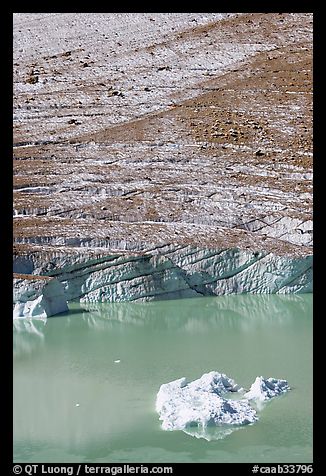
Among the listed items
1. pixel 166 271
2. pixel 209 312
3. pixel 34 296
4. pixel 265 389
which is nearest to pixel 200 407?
pixel 265 389

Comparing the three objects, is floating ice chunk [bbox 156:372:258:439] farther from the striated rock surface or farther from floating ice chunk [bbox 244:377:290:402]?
the striated rock surface

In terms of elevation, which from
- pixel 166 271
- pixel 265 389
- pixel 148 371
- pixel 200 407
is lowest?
pixel 166 271

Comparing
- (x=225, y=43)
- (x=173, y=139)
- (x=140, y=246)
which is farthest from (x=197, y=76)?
(x=140, y=246)

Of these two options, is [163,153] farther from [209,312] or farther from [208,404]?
[208,404]

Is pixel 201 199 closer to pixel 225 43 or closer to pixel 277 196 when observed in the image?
pixel 277 196

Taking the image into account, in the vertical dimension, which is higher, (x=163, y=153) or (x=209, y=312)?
(x=163, y=153)

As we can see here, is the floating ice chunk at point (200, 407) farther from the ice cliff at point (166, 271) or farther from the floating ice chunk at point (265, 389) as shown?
the ice cliff at point (166, 271)

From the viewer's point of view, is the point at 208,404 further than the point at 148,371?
→ No

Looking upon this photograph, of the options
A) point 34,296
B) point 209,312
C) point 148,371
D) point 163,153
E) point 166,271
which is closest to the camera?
point 148,371

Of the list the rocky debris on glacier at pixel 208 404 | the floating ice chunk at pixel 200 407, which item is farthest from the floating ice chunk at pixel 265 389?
the floating ice chunk at pixel 200 407
